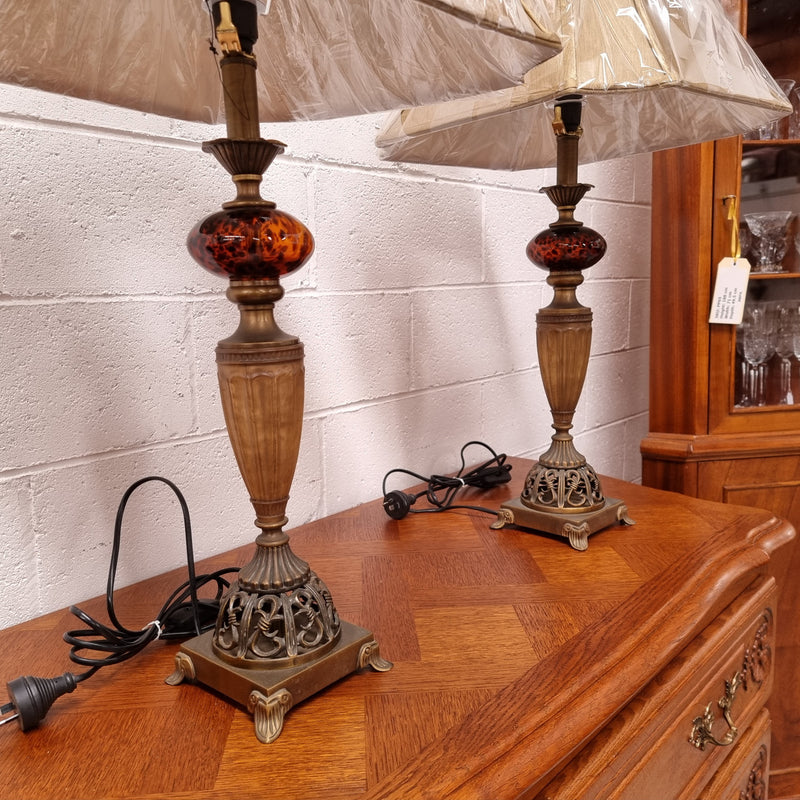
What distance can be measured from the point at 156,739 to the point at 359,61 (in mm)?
557

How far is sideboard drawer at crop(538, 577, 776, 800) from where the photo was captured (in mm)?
574

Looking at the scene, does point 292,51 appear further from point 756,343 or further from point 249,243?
point 756,343

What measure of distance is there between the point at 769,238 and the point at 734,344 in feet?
0.92

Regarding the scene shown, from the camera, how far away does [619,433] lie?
179 cm

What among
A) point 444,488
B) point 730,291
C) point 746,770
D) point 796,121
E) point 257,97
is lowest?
point 746,770

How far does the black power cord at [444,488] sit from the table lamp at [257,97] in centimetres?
Result: 38

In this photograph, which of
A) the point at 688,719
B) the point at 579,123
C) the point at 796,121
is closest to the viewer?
the point at 688,719

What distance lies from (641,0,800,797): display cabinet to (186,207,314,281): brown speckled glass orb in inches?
41.1

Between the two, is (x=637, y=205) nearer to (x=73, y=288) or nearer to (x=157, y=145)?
(x=157, y=145)

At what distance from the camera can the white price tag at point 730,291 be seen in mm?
1270

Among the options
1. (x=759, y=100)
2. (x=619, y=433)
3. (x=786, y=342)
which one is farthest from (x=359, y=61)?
(x=619, y=433)

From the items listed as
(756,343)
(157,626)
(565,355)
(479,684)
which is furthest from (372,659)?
(756,343)

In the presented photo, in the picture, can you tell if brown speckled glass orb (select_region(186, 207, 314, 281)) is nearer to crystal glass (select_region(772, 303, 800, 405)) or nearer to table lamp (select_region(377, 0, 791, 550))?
table lamp (select_region(377, 0, 791, 550))

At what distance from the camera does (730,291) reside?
50.4 inches
